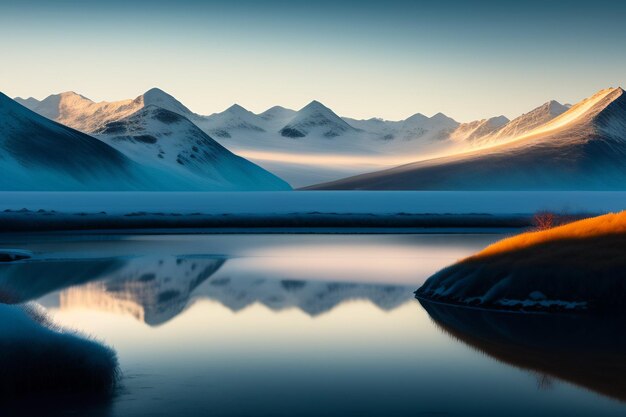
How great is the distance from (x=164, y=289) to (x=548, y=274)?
60.1 feet

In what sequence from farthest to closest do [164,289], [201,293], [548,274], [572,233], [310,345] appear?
[164,289] → [201,293] → [572,233] → [548,274] → [310,345]

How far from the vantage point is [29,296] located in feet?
131

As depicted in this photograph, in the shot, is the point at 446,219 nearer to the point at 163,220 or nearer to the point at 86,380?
the point at 163,220

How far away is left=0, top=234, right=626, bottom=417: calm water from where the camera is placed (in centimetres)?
2072

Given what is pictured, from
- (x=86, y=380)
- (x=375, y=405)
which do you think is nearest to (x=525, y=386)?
(x=375, y=405)

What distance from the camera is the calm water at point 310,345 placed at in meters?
20.7

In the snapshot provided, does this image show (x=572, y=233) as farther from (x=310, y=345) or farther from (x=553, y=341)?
(x=310, y=345)

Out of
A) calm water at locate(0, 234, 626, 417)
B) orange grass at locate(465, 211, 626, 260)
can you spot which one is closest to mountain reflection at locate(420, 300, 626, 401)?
calm water at locate(0, 234, 626, 417)

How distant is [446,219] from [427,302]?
277ft

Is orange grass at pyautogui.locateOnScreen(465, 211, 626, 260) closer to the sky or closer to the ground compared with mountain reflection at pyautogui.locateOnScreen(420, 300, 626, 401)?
closer to the sky

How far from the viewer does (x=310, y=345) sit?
94.9 feet

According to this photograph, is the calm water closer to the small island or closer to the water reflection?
the water reflection

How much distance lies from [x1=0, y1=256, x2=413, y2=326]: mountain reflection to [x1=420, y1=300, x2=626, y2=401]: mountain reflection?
5473mm

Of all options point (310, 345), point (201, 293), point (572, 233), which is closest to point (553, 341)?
point (310, 345)
